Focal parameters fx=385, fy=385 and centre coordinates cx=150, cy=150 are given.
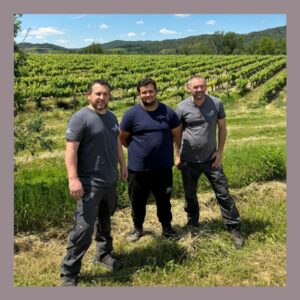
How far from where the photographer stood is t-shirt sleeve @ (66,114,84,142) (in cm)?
336

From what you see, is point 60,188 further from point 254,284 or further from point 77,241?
point 254,284

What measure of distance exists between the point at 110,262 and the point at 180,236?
101cm

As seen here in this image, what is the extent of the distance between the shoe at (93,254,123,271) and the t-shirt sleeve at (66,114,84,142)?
137 cm

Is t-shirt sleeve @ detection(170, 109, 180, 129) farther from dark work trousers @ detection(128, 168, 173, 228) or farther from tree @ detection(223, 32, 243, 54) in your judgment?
tree @ detection(223, 32, 243, 54)

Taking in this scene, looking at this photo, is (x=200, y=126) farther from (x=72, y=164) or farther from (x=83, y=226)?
(x=83, y=226)

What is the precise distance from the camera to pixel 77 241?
355 cm

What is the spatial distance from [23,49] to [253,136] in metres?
8.06

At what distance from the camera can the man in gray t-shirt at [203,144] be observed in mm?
4246

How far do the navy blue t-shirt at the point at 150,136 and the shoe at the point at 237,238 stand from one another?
1.13 m

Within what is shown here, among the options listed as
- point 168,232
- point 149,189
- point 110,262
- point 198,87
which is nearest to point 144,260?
point 110,262

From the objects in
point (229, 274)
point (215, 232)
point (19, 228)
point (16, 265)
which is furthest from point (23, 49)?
point (229, 274)

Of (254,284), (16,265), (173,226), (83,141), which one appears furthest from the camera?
(173,226)

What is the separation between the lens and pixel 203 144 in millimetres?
4305

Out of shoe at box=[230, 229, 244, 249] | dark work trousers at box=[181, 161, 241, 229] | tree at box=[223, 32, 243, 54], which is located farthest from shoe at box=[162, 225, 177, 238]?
tree at box=[223, 32, 243, 54]
